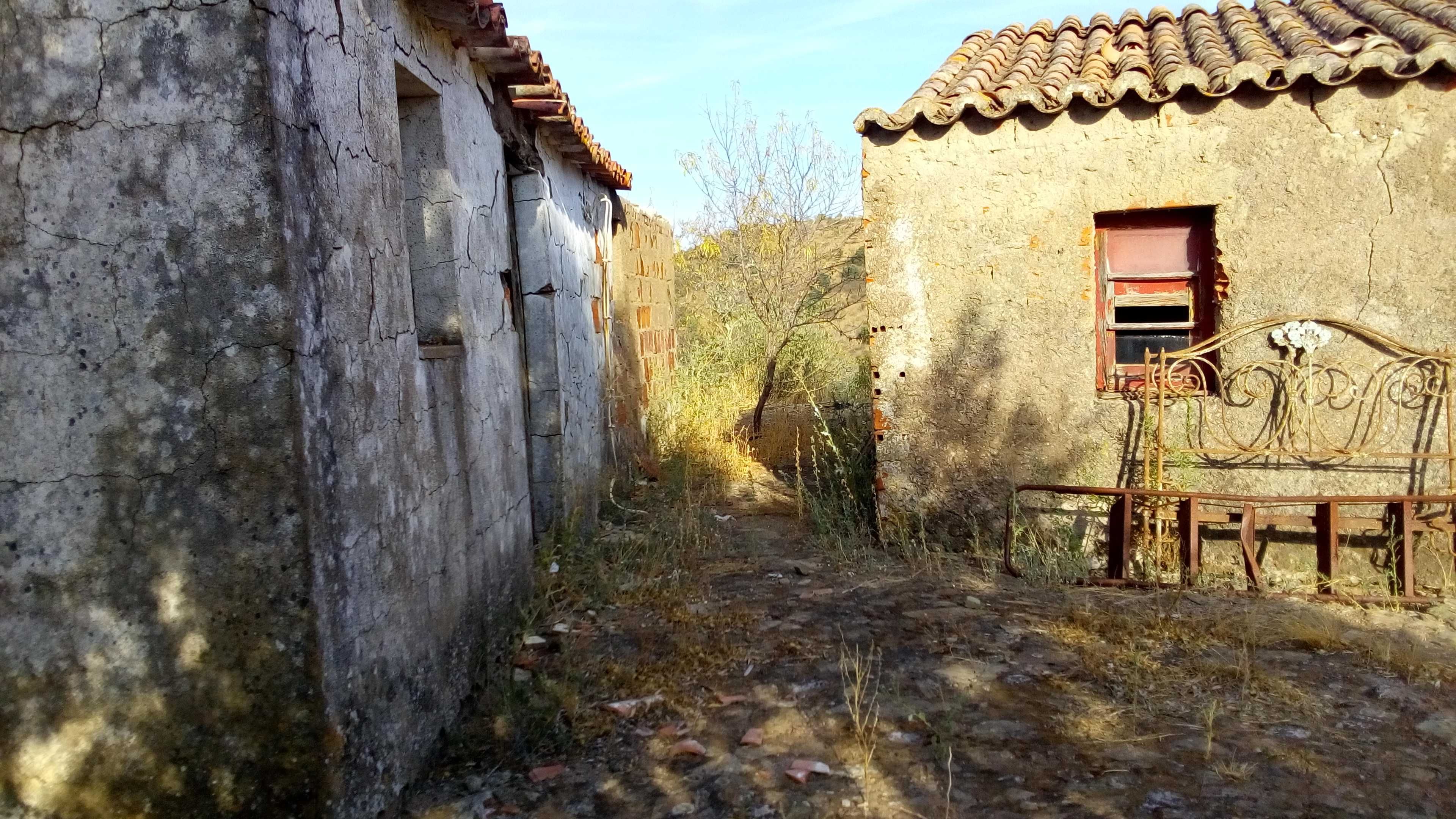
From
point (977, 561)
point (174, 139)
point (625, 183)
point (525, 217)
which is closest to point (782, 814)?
point (174, 139)

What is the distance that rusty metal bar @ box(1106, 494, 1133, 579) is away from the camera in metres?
5.27

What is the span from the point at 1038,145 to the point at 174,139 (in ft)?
14.6

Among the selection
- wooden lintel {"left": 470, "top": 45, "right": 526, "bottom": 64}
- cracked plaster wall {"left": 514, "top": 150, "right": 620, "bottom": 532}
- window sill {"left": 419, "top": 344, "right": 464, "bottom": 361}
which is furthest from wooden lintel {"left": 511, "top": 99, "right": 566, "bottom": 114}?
window sill {"left": 419, "top": 344, "right": 464, "bottom": 361}

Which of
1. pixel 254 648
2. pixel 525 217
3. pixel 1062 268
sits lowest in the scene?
pixel 254 648

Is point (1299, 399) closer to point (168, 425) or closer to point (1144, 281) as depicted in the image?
point (1144, 281)

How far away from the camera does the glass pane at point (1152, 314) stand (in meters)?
5.64

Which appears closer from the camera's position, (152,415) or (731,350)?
(152,415)

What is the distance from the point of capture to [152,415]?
98.2 inches

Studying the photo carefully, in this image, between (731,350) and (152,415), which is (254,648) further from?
(731,350)

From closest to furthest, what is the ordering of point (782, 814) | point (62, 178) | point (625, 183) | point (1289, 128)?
point (62, 178) < point (782, 814) < point (1289, 128) < point (625, 183)

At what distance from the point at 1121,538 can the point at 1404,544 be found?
133 centimetres

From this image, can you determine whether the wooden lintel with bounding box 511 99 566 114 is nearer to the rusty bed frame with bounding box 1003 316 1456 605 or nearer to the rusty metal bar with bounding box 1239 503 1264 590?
the rusty bed frame with bounding box 1003 316 1456 605

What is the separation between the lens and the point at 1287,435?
529cm

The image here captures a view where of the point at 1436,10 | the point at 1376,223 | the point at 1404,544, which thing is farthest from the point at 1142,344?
the point at 1436,10
